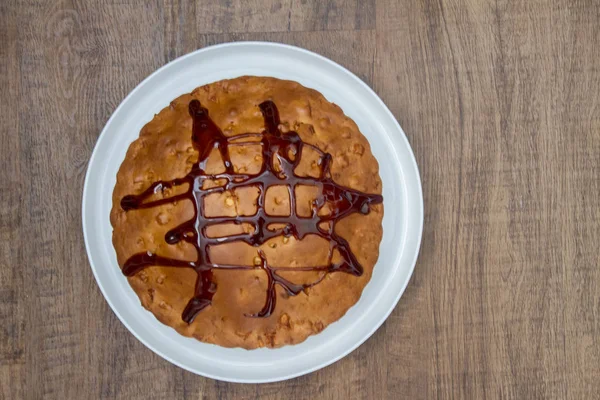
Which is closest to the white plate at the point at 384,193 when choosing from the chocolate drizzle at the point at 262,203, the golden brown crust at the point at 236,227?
the golden brown crust at the point at 236,227

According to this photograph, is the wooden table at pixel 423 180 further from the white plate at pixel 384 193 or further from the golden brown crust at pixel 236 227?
the golden brown crust at pixel 236 227

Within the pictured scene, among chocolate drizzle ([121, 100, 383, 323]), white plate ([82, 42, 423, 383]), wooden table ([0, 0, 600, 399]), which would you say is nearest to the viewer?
chocolate drizzle ([121, 100, 383, 323])

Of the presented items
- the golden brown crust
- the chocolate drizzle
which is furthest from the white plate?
the chocolate drizzle

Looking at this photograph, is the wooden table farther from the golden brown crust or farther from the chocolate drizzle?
the chocolate drizzle

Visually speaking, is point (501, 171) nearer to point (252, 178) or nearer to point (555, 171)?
point (555, 171)

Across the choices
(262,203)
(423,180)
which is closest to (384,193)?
(423,180)
